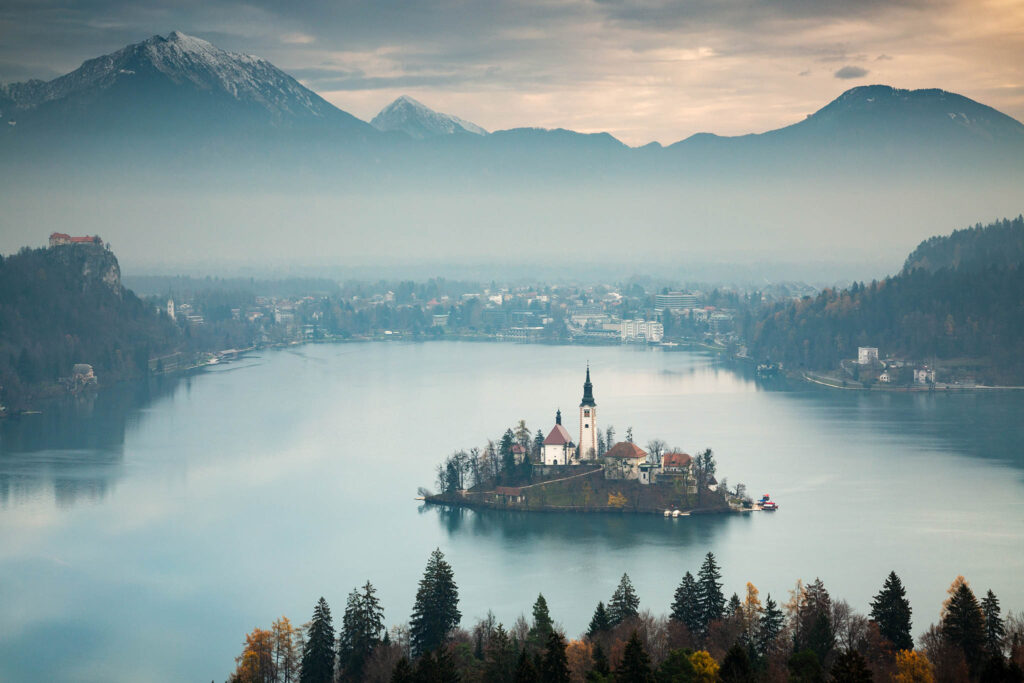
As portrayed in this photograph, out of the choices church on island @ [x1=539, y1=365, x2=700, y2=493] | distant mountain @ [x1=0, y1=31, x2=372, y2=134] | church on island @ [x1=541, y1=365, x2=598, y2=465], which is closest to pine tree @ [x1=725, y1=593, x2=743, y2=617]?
church on island @ [x1=539, y1=365, x2=700, y2=493]

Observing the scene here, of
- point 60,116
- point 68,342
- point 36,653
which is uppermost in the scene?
point 60,116

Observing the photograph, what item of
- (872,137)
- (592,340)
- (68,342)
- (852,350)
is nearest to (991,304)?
(852,350)

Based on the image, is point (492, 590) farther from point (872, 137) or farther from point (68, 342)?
point (872, 137)

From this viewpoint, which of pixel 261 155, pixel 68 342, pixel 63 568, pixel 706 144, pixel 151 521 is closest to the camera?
pixel 63 568

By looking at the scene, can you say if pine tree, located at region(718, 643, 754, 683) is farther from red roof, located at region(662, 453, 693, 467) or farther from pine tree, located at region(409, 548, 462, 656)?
red roof, located at region(662, 453, 693, 467)

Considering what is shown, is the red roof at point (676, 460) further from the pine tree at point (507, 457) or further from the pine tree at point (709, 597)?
the pine tree at point (709, 597)

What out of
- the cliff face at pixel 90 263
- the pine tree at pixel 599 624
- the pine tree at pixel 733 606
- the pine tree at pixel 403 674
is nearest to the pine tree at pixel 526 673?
the pine tree at pixel 403 674
